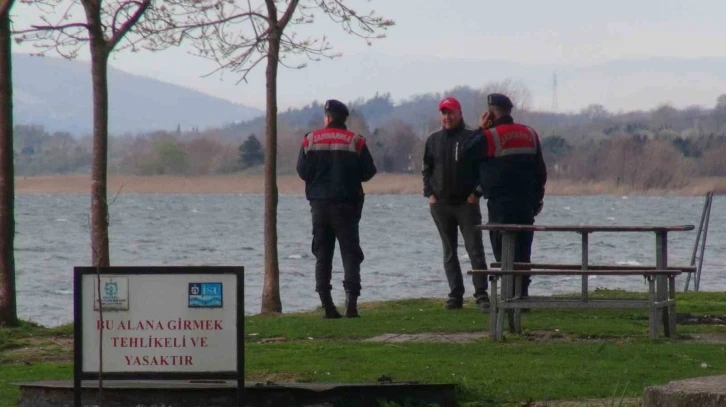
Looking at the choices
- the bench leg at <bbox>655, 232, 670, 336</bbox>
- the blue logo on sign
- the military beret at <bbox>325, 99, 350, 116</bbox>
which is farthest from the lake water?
the bench leg at <bbox>655, 232, 670, 336</bbox>

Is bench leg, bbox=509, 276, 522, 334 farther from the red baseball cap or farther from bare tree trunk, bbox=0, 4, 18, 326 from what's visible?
bare tree trunk, bbox=0, 4, 18, 326

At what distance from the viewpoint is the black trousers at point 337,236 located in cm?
1305

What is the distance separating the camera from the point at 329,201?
13.0 meters

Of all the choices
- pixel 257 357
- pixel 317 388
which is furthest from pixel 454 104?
pixel 317 388

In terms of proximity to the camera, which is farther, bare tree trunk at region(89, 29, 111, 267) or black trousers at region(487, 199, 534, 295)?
bare tree trunk at region(89, 29, 111, 267)

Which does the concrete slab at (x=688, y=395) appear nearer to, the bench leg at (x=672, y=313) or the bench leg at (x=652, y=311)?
the bench leg at (x=652, y=311)

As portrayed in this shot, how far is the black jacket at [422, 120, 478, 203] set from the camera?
1327 cm

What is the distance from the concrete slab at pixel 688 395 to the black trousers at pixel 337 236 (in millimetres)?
6344

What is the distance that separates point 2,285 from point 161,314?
25.4ft

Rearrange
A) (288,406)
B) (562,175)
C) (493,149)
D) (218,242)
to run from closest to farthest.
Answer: (288,406)
(493,149)
(218,242)
(562,175)

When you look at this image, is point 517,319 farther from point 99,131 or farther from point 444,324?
point 99,131

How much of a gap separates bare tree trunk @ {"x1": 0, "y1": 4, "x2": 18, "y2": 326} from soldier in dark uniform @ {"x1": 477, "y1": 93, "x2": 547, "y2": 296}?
469cm

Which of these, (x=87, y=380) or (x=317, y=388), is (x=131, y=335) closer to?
(x=87, y=380)

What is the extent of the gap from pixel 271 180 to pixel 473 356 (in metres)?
6.79
